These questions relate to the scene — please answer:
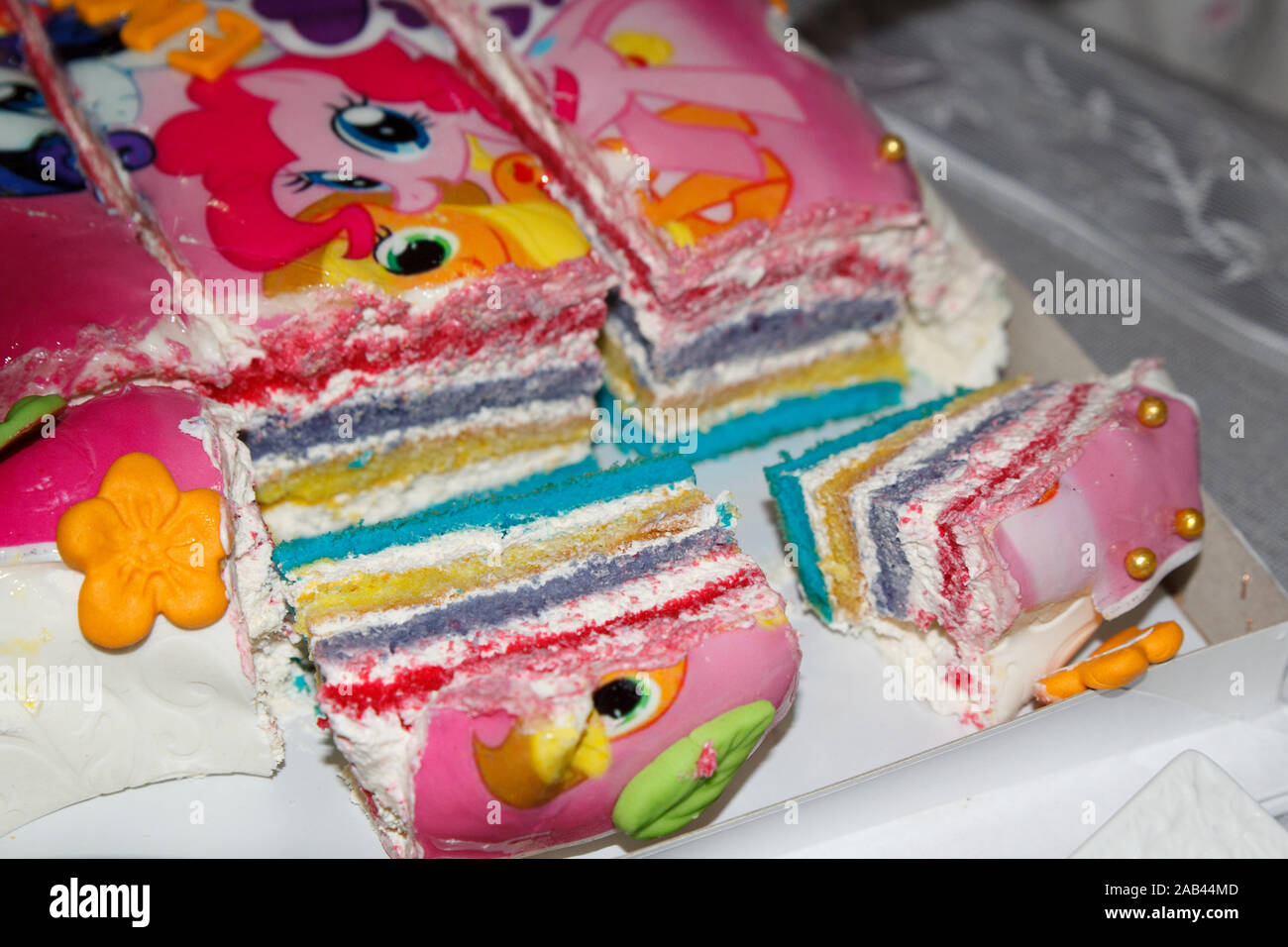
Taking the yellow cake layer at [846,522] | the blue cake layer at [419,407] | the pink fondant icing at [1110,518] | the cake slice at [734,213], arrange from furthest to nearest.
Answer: the cake slice at [734,213] < the blue cake layer at [419,407] < the yellow cake layer at [846,522] < the pink fondant icing at [1110,518]

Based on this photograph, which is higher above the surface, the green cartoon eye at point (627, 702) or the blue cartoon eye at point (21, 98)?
the blue cartoon eye at point (21, 98)

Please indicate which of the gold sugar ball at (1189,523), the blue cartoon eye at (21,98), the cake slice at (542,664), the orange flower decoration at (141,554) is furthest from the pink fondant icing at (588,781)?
the blue cartoon eye at (21,98)

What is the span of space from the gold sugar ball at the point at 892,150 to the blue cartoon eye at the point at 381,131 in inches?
50.7

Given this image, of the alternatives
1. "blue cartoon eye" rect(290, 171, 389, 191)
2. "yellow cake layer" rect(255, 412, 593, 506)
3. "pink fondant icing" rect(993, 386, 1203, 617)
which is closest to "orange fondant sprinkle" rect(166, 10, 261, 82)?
"blue cartoon eye" rect(290, 171, 389, 191)

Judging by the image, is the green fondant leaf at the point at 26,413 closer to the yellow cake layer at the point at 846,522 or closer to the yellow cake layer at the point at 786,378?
the yellow cake layer at the point at 786,378

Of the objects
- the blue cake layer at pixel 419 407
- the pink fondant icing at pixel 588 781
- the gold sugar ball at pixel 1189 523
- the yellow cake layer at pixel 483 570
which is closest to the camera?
the pink fondant icing at pixel 588 781

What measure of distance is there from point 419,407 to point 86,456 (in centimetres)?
98

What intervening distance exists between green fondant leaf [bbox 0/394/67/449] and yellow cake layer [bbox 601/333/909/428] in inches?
65.9

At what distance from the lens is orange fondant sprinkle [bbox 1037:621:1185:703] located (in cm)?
307

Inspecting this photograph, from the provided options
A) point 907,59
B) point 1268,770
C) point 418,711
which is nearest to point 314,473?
point 418,711

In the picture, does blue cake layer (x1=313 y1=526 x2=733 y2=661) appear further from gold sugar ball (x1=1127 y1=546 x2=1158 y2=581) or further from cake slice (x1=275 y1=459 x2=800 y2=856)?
gold sugar ball (x1=1127 y1=546 x2=1158 y2=581)

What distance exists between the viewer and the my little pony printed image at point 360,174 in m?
3.37

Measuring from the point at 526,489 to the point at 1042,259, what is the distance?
7.00 feet

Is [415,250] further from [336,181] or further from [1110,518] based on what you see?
[1110,518]
